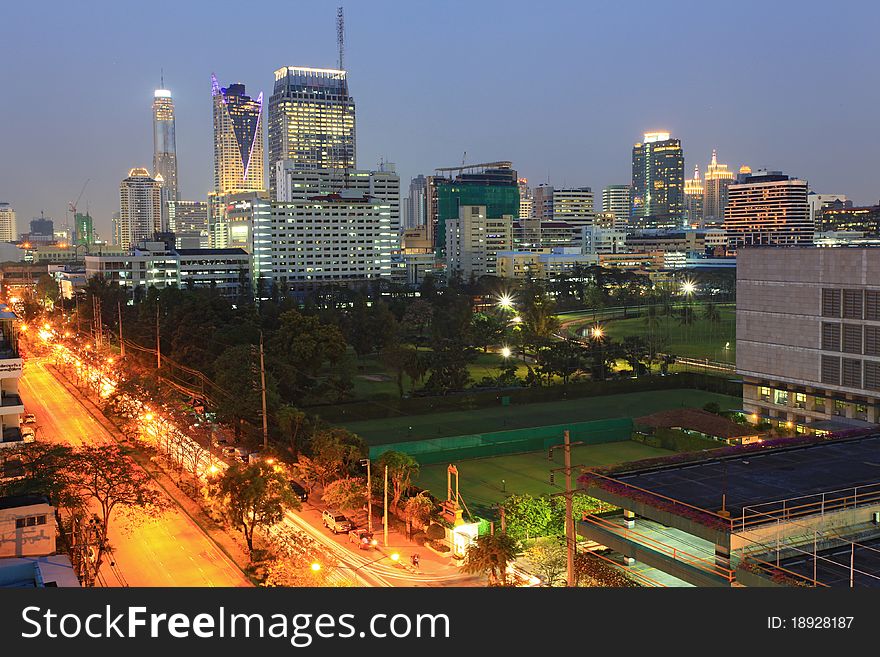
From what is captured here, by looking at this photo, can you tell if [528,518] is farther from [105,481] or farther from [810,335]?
[810,335]

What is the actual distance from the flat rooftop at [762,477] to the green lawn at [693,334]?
47.1m

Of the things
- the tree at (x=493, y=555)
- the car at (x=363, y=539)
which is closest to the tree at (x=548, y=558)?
the tree at (x=493, y=555)

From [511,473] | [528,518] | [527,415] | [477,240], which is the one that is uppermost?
[477,240]

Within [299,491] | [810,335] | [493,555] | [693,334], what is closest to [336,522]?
[299,491]

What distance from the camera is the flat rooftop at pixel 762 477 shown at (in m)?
19.7

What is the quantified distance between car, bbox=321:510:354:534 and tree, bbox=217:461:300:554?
240cm

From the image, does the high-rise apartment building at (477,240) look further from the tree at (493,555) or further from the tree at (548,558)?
the tree at (493,555)

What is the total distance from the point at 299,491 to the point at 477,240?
147025 millimetres

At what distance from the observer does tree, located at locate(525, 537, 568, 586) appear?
23.4m

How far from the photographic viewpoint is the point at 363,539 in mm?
27562

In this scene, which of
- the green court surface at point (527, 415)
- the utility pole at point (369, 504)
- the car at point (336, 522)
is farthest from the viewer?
the green court surface at point (527, 415)

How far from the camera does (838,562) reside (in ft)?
58.9

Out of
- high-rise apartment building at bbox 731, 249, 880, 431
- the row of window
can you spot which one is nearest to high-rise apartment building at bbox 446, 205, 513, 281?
high-rise apartment building at bbox 731, 249, 880, 431

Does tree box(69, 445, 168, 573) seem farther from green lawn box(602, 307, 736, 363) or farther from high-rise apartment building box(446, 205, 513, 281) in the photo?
high-rise apartment building box(446, 205, 513, 281)
